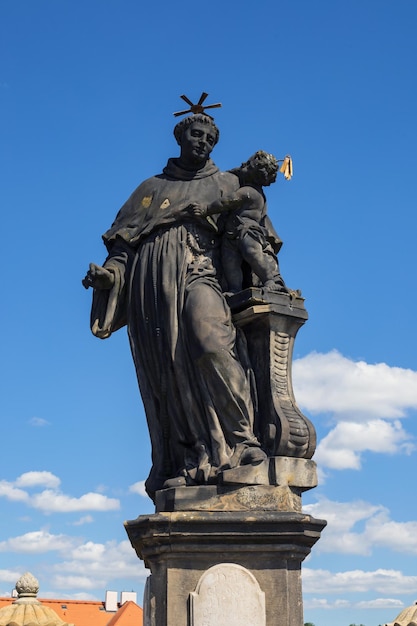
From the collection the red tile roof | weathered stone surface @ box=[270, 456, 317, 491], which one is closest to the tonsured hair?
weathered stone surface @ box=[270, 456, 317, 491]

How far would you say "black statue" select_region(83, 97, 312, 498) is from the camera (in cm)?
692

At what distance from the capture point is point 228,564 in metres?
6.55

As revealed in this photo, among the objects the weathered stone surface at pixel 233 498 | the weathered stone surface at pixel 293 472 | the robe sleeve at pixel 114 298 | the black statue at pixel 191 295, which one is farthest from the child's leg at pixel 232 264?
the weathered stone surface at pixel 233 498

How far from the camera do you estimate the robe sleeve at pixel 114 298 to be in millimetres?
7590

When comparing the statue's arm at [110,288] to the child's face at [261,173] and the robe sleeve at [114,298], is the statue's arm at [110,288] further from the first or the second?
the child's face at [261,173]

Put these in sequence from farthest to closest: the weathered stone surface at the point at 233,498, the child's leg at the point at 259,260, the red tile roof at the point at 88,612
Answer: the red tile roof at the point at 88,612 < the child's leg at the point at 259,260 < the weathered stone surface at the point at 233,498

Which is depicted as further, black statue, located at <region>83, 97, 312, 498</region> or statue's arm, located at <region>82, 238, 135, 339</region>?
statue's arm, located at <region>82, 238, 135, 339</region>

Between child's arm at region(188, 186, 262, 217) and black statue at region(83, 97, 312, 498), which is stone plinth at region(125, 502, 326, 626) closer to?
black statue at region(83, 97, 312, 498)

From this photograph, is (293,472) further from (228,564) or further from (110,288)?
(110,288)

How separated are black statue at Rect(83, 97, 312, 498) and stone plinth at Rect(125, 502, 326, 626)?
356mm

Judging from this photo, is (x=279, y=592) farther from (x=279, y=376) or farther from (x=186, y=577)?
(x=279, y=376)

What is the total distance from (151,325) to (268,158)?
157 centimetres

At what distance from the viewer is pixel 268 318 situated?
704cm

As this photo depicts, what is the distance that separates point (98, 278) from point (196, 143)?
4.20ft
